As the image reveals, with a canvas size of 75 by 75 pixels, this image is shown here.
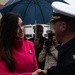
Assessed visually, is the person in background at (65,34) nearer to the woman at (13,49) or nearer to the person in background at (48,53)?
the woman at (13,49)

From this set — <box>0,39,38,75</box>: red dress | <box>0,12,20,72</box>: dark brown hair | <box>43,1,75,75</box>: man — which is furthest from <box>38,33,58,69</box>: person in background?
<box>43,1,75,75</box>: man

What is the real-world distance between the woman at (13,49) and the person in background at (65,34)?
665 millimetres

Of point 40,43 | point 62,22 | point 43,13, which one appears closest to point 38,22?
point 43,13

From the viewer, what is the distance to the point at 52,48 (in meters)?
5.41

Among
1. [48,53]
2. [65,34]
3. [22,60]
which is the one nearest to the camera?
[65,34]

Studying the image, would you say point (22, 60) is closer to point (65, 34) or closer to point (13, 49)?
point (13, 49)

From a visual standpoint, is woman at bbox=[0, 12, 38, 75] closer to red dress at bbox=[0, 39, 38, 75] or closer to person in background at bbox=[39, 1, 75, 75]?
red dress at bbox=[0, 39, 38, 75]

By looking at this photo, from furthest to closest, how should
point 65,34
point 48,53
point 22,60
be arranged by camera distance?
point 48,53
point 22,60
point 65,34

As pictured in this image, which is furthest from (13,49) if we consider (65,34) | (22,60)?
(65,34)

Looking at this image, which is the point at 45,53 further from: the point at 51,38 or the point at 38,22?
the point at 38,22

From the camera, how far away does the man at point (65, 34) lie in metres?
2.48

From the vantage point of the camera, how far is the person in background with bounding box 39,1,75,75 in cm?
248

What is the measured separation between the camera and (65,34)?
264 cm

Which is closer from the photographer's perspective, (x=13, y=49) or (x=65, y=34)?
(x=65, y=34)
